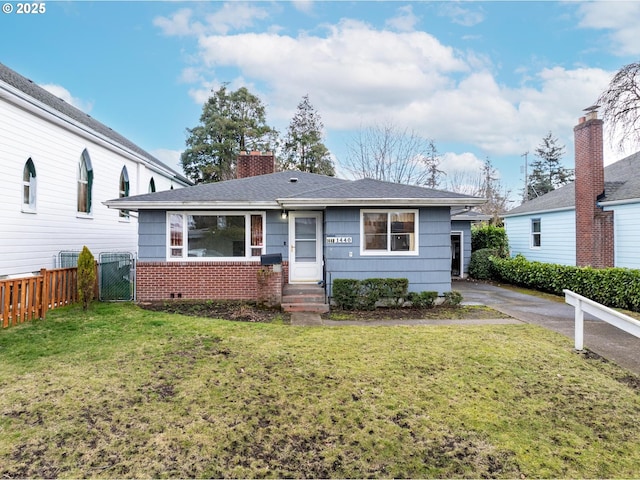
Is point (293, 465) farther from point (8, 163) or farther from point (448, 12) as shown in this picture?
point (448, 12)

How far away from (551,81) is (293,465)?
2054 centimetres

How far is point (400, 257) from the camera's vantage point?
30.3 feet

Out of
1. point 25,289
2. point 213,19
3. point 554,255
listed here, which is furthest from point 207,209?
point 554,255

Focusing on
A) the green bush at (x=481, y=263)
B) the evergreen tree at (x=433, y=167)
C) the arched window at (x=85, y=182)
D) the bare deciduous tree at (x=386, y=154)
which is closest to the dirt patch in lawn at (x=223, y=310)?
the arched window at (x=85, y=182)

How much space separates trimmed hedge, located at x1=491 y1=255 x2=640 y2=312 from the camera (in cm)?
905

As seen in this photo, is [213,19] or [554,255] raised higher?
[213,19]

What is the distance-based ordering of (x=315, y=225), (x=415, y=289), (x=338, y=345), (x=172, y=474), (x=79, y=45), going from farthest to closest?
(x=79, y=45) < (x=315, y=225) < (x=415, y=289) < (x=338, y=345) < (x=172, y=474)

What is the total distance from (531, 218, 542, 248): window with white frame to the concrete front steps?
11.7 metres

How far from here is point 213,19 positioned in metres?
11.9

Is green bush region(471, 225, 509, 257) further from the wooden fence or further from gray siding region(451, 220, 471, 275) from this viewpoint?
the wooden fence

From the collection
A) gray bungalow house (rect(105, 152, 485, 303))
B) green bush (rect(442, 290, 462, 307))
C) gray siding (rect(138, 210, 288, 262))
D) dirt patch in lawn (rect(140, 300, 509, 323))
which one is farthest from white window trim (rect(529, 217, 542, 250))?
gray siding (rect(138, 210, 288, 262))

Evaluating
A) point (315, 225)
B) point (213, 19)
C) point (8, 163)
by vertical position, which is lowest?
point (315, 225)

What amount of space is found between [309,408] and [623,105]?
14.5m

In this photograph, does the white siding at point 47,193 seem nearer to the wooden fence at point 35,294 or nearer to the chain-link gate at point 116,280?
the wooden fence at point 35,294
